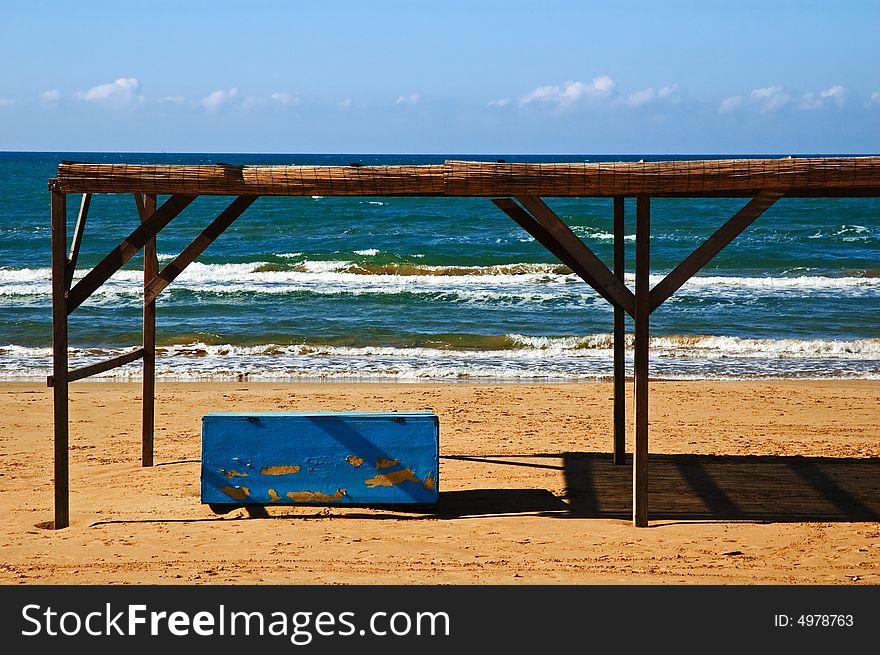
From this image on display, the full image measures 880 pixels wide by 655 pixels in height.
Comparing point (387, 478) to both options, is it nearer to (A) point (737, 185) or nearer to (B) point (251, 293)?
(A) point (737, 185)

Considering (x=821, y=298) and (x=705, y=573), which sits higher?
(x=821, y=298)

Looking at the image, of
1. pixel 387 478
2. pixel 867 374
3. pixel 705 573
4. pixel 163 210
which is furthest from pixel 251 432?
pixel 867 374

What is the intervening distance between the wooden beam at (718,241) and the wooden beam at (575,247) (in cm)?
21

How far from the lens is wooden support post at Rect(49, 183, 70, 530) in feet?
22.2

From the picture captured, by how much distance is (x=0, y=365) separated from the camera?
14.5m

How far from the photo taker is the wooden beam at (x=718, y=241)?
21.5 feet

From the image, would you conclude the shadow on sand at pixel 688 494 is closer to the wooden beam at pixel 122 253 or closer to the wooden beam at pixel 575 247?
the wooden beam at pixel 575 247

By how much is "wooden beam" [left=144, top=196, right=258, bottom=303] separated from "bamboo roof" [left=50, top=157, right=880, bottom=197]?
0.28 m

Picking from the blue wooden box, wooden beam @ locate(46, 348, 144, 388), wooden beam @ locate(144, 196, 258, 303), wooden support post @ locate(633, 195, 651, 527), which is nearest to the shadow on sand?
the blue wooden box

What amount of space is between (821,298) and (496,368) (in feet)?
33.1

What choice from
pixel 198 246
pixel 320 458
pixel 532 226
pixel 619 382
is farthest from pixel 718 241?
pixel 198 246

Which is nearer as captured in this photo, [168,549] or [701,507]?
[168,549]

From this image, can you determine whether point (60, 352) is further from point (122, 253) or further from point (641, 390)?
point (641, 390)

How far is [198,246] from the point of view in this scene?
24.8 feet
